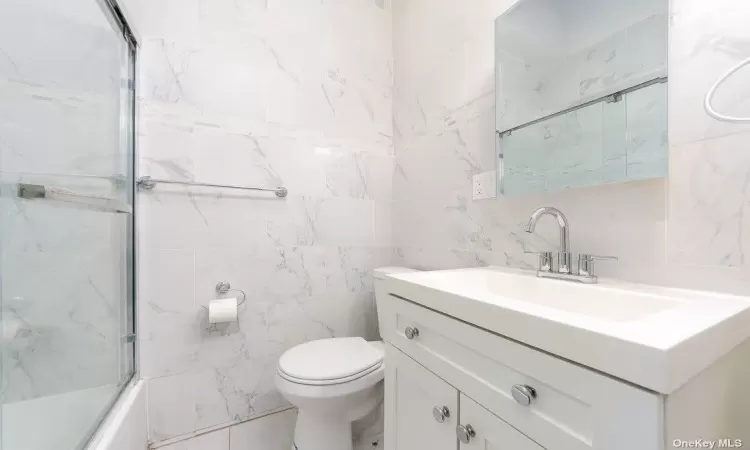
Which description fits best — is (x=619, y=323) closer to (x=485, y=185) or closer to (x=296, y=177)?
(x=485, y=185)

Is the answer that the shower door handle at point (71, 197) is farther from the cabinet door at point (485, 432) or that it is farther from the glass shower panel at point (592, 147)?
the glass shower panel at point (592, 147)

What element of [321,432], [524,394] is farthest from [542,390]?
[321,432]

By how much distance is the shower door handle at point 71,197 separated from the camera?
94 centimetres

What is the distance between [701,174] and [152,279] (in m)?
Answer: 1.82

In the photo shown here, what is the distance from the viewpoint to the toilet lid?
1151mm

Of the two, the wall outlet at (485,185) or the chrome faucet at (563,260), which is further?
the wall outlet at (485,185)

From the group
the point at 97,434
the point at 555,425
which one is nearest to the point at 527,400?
the point at 555,425

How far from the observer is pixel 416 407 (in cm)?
83

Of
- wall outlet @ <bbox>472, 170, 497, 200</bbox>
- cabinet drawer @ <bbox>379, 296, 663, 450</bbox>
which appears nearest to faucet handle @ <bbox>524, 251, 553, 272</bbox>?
wall outlet @ <bbox>472, 170, 497, 200</bbox>

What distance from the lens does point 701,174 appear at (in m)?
0.72

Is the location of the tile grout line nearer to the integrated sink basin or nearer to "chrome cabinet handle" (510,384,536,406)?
the integrated sink basin

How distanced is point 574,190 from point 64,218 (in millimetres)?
1652

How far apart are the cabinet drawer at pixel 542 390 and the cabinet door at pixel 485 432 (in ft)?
0.05

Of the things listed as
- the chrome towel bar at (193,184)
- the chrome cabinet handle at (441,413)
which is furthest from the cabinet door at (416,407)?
the chrome towel bar at (193,184)
